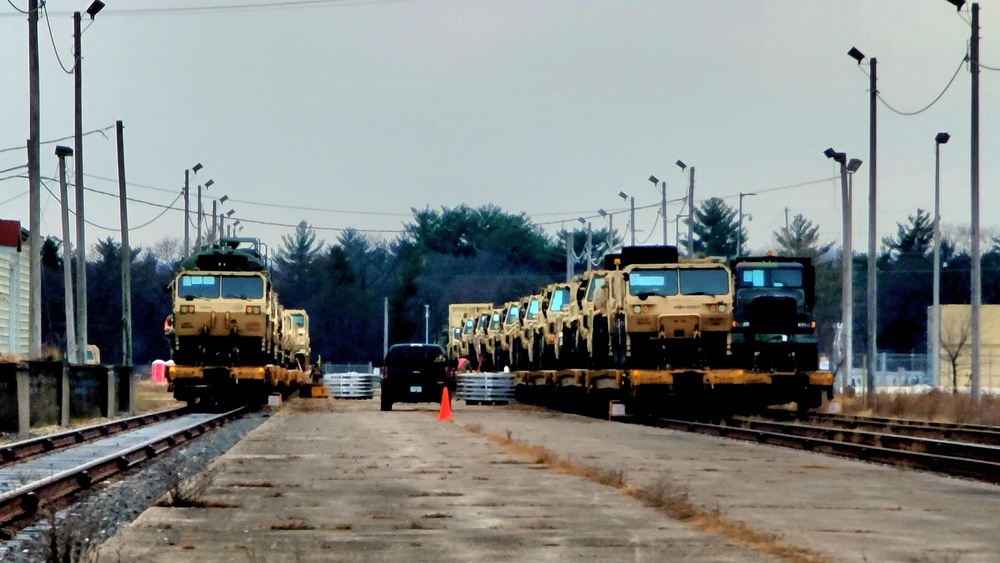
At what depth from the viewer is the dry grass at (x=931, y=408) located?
125ft

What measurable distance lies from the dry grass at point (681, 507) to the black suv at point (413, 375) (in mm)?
21865

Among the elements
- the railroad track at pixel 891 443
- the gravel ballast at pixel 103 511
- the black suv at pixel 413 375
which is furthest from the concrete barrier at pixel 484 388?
the gravel ballast at pixel 103 511

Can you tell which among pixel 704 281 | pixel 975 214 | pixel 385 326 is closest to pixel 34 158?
pixel 704 281

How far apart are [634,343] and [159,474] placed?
53.7ft

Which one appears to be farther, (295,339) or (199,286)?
(295,339)

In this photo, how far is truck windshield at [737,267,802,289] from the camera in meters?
36.7

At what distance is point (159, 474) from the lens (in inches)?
842

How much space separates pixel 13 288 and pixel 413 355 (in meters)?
29.7

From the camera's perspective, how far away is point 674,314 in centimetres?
3547

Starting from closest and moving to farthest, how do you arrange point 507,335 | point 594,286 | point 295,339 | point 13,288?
1. point 594,286
2. point 507,335
3. point 295,339
4. point 13,288

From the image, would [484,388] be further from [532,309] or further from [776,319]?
[776,319]

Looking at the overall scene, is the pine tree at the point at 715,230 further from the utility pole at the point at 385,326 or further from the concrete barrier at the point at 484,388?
the concrete barrier at the point at 484,388

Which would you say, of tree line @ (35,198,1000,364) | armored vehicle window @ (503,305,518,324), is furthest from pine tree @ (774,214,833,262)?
armored vehicle window @ (503,305,518,324)

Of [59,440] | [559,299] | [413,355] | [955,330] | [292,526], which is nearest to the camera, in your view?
[292,526]
